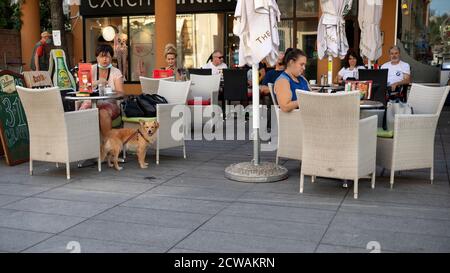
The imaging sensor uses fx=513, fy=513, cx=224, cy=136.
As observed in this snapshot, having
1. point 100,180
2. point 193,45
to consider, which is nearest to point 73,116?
point 100,180

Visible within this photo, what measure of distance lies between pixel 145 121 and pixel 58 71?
3254 mm

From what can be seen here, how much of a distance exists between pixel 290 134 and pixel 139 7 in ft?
35.9

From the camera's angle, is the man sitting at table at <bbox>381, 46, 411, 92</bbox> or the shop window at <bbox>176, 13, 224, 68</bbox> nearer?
the man sitting at table at <bbox>381, 46, 411, 92</bbox>

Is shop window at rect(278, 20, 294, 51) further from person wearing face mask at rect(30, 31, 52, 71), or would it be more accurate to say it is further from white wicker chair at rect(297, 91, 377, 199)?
white wicker chair at rect(297, 91, 377, 199)

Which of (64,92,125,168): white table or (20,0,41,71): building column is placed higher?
(20,0,41,71): building column

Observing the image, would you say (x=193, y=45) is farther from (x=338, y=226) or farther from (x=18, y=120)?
(x=338, y=226)

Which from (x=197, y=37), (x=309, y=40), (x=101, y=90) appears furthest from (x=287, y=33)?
(x=101, y=90)

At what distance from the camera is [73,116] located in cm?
541

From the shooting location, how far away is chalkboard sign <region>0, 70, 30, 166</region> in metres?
6.10

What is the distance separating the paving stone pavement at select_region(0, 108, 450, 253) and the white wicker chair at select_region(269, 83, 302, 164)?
0.93ft

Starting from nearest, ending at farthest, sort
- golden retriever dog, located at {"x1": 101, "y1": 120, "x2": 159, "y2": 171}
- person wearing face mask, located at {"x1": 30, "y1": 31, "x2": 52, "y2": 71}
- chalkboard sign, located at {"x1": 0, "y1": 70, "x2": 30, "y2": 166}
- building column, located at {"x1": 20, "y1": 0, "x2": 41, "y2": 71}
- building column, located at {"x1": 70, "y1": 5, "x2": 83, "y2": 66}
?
golden retriever dog, located at {"x1": 101, "y1": 120, "x2": 159, "y2": 171} → chalkboard sign, located at {"x1": 0, "y1": 70, "x2": 30, "y2": 166} → person wearing face mask, located at {"x1": 30, "y1": 31, "x2": 52, "y2": 71} → building column, located at {"x1": 20, "y1": 0, "x2": 41, "y2": 71} → building column, located at {"x1": 70, "y1": 5, "x2": 83, "y2": 66}

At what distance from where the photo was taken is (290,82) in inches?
215

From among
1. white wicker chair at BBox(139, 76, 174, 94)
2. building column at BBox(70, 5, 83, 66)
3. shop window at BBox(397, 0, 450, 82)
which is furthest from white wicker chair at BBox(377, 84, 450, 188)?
building column at BBox(70, 5, 83, 66)

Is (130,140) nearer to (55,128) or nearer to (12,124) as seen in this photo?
(55,128)
